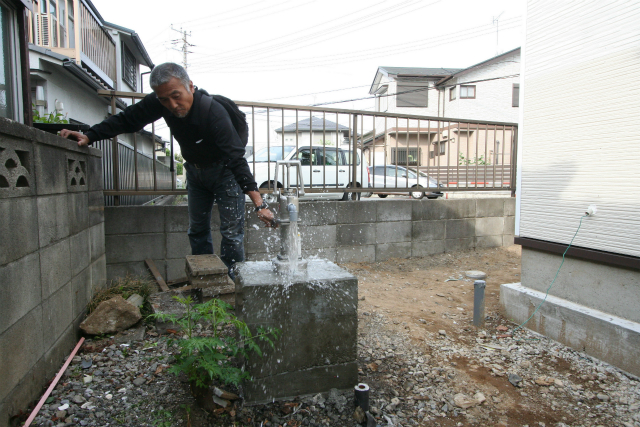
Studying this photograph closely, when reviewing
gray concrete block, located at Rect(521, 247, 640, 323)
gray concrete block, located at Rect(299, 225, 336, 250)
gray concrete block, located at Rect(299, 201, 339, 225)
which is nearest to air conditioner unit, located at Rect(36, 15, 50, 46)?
gray concrete block, located at Rect(299, 201, 339, 225)

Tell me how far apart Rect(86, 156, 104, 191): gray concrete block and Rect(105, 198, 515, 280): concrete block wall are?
2.05 feet

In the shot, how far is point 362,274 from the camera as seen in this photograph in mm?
4867

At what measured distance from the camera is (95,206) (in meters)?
3.29

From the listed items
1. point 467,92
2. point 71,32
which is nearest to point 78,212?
point 71,32

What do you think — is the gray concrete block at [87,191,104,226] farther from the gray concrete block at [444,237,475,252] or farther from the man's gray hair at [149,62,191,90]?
the gray concrete block at [444,237,475,252]

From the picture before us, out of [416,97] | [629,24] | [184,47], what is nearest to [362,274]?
[629,24]

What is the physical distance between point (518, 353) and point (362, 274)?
2192 mm

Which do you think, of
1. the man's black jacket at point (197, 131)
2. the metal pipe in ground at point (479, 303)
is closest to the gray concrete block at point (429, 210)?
the metal pipe in ground at point (479, 303)

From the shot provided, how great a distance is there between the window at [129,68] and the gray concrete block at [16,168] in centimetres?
1403

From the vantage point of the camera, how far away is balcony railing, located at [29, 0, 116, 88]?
8.58 meters

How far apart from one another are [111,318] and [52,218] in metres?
0.87

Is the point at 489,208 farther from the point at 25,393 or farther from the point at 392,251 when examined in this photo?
the point at 25,393

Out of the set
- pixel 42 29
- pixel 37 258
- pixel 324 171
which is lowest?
pixel 37 258

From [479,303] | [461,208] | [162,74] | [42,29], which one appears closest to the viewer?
[162,74]
